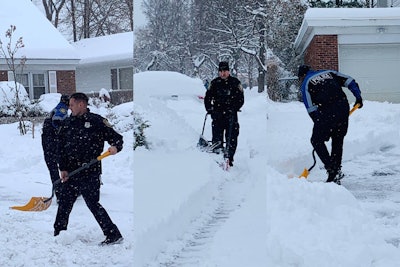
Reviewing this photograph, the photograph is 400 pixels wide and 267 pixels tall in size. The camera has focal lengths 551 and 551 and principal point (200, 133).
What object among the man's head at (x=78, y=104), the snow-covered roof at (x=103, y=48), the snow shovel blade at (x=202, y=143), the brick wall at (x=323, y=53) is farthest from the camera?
the snow-covered roof at (x=103, y=48)

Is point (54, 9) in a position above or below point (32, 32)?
above

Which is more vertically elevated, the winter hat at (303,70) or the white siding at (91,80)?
the winter hat at (303,70)

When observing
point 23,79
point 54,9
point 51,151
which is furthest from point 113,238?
point 54,9

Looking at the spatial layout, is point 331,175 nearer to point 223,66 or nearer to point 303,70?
point 303,70

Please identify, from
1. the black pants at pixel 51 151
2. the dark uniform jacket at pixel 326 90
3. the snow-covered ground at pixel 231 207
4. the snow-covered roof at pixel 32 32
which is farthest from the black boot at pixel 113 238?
the snow-covered roof at pixel 32 32

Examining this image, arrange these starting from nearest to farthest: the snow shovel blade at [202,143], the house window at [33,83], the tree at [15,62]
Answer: the snow shovel blade at [202,143], the tree at [15,62], the house window at [33,83]

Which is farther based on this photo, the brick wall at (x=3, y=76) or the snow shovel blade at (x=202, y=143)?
the brick wall at (x=3, y=76)

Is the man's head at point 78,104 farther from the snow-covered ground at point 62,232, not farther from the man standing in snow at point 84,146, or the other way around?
the snow-covered ground at point 62,232

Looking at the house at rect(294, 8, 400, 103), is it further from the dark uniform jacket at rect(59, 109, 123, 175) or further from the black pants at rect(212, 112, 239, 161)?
the dark uniform jacket at rect(59, 109, 123, 175)
